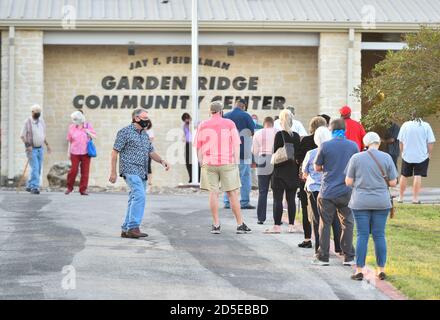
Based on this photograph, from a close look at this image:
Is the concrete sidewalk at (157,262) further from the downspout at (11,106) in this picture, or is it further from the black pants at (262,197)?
the downspout at (11,106)

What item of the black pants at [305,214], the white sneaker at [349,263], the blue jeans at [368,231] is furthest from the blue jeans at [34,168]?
the blue jeans at [368,231]

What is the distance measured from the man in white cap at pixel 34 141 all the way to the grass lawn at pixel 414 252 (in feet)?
23.3

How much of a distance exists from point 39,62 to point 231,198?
469 inches

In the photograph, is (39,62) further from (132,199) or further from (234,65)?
(132,199)

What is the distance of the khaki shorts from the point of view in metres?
15.0

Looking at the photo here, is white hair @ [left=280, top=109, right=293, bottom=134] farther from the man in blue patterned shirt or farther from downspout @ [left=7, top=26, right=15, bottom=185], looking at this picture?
downspout @ [left=7, top=26, right=15, bottom=185]

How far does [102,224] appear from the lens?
630 inches

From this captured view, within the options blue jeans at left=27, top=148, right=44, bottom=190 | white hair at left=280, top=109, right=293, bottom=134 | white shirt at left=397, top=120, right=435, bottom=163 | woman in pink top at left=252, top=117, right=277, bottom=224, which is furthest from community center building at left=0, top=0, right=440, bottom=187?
white hair at left=280, top=109, right=293, bottom=134

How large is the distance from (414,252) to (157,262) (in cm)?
335

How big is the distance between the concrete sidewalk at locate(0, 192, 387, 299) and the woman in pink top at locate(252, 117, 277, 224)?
1.09ft

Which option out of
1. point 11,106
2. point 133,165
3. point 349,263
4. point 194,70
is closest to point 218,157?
point 133,165

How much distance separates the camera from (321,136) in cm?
1279
